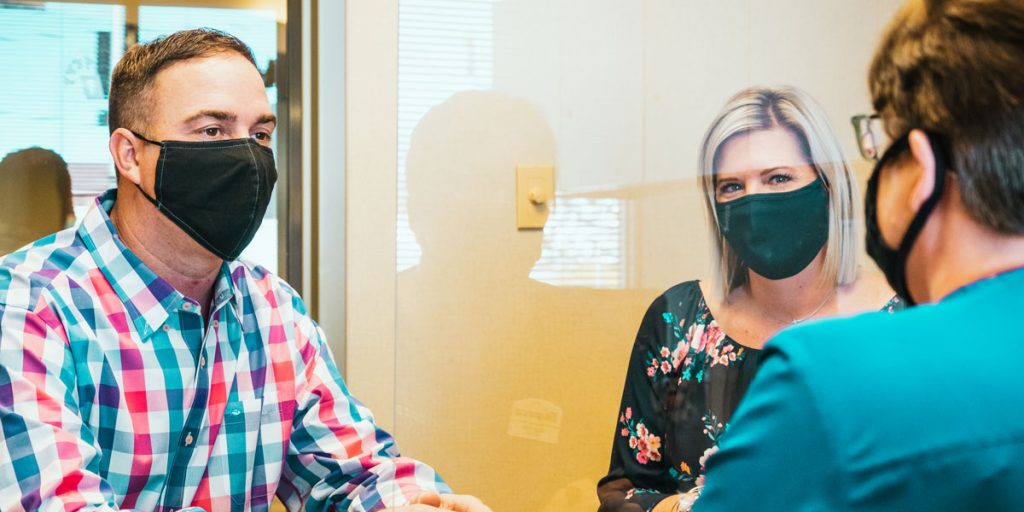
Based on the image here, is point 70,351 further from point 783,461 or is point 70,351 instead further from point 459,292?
point 783,461

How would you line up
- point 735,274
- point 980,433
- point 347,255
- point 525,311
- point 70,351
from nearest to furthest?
point 980,433 → point 735,274 → point 70,351 → point 525,311 → point 347,255

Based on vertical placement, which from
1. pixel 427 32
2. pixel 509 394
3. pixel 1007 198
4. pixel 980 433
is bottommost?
pixel 509 394

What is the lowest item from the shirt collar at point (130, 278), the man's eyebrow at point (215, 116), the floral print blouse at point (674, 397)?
the floral print blouse at point (674, 397)

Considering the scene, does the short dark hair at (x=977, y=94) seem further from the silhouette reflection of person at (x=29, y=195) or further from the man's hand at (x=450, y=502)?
the silhouette reflection of person at (x=29, y=195)

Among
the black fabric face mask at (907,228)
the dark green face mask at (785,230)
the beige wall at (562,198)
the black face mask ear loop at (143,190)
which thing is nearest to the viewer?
the black fabric face mask at (907,228)

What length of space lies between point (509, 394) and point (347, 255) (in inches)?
21.0

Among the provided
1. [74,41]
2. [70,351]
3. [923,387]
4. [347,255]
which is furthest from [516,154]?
[74,41]

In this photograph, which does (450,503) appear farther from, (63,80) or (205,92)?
(63,80)

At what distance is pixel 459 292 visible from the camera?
4.42ft

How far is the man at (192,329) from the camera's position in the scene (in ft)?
3.73

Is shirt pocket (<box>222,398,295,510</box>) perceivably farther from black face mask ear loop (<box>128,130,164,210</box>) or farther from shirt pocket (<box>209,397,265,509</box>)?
black face mask ear loop (<box>128,130,164,210</box>)

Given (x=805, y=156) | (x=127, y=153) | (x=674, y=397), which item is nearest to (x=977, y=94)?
(x=805, y=156)

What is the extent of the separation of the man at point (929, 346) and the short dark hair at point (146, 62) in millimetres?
1026

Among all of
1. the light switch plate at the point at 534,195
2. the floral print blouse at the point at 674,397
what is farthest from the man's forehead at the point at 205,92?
the floral print blouse at the point at 674,397
